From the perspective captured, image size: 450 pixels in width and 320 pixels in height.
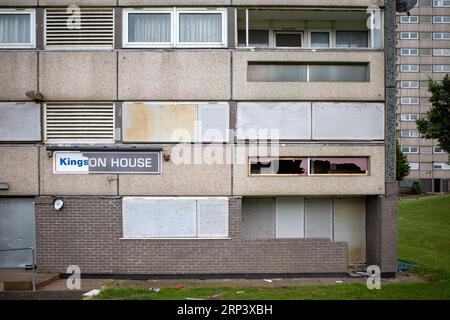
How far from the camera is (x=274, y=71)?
927 cm

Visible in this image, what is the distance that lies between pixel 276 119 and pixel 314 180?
6.31 ft

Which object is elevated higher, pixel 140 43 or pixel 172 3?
pixel 172 3

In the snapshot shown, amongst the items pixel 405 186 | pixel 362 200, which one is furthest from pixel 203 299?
pixel 405 186

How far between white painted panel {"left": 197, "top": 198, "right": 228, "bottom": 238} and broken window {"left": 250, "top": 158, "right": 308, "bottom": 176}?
123 cm

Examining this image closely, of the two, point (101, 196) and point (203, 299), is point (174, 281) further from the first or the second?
point (101, 196)

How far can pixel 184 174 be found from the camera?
359 inches

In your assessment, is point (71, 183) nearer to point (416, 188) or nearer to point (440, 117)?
point (440, 117)

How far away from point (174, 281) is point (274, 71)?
243 inches

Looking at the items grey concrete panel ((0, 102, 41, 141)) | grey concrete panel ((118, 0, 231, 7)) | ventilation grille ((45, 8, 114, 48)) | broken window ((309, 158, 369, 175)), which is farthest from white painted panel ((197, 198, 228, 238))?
grey concrete panel ((118, 0, 231, 7))

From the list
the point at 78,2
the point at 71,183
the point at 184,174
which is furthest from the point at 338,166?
the point at 78,2

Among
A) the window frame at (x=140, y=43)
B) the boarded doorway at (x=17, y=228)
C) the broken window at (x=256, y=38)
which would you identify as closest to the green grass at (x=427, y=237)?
the broken window at (x=256, y=38)

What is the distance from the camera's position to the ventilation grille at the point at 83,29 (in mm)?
9180

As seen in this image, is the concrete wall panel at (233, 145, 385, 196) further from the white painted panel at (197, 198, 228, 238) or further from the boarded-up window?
the boarded-up window

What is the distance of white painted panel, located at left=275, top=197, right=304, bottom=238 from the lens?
9719 mm
